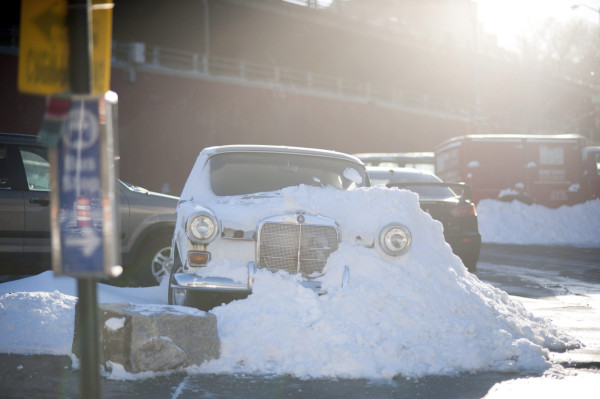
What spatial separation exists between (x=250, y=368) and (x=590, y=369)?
2.57 m

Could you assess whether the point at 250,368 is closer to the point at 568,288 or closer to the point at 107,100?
the point at 107,100

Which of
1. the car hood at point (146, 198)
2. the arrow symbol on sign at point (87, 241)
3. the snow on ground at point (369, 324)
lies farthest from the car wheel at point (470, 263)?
the arrow symbol on sign at point (87, 241)

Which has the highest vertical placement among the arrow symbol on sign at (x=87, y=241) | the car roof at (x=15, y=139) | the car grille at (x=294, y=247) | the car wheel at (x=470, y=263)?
the car roof at (x=15, y=139)

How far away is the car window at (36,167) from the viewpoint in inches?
361

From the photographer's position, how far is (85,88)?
10.0 feet

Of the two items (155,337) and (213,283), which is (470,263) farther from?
(155,337)

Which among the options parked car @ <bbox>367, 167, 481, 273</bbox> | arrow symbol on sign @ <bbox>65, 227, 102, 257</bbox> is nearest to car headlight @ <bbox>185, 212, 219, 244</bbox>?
arrow symbol on sign @ <bbox>65, 227, 102, 257</bbox>

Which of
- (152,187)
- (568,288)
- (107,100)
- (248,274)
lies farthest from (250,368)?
(152,187)

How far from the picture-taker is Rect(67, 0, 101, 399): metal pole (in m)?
3.01

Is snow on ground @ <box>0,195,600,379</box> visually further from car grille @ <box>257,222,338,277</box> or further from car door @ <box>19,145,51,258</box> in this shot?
car door @ <box>19,145,51,258</box>

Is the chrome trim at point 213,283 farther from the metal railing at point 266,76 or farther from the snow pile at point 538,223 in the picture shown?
the metal railing at point 266,76

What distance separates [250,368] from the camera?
5.52 metres

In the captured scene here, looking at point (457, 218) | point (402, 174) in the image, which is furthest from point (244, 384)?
point (402, 174)

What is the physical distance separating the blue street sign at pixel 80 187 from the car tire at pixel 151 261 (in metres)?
6.48
